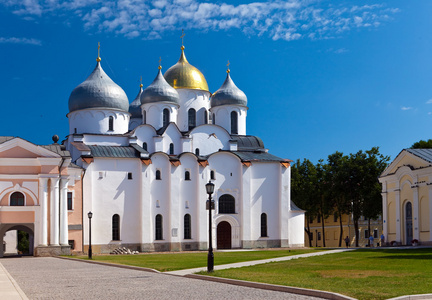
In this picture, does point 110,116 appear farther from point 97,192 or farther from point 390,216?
point 390,216

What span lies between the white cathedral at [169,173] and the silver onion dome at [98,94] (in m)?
0.09

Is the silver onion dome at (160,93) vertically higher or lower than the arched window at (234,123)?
higher

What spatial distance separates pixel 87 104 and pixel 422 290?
47.4 metres

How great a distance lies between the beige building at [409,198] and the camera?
157 ft

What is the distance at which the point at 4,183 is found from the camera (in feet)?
153

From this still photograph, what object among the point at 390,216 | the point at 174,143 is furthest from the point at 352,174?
the point at 174,143

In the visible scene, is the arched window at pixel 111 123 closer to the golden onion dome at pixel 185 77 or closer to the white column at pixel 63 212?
the golden onion dome at pixel 185 77

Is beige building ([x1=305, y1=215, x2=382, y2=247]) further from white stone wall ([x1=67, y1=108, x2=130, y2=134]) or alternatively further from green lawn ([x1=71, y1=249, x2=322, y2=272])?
green lawn ([x1=71, y1=249, x2=322, y2=272])

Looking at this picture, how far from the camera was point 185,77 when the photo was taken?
6581cm

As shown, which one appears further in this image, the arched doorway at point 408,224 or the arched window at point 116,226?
the arched window at point 116,226

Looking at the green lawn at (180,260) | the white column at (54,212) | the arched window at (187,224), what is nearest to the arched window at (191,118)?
the arched window at (187,224)

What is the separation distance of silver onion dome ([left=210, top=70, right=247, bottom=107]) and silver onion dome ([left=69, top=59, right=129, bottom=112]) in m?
9.93

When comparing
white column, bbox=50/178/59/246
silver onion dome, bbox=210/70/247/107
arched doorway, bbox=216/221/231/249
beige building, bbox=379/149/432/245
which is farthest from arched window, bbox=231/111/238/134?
white column, bbox=50/178/59/246

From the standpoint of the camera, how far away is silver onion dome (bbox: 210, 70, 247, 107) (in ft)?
216
